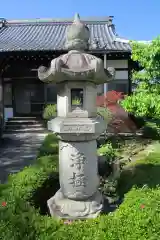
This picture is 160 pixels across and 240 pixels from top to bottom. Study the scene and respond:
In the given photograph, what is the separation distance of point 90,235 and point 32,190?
156 cm

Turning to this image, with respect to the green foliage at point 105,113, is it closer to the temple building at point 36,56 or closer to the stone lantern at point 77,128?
the temple building at point 36,56

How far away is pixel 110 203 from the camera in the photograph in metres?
5.23

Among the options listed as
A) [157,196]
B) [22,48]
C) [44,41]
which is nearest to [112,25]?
[44,41]

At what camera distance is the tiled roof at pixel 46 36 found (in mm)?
13687

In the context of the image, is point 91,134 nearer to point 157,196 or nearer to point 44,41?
point 157,196

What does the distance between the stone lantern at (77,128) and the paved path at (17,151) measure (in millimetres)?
3298

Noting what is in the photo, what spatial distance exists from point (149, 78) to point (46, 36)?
38.6ft

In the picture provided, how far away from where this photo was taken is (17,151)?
11008 mm

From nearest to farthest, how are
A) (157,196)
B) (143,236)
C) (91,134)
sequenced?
(143,236)
(157,196)
(91,134)

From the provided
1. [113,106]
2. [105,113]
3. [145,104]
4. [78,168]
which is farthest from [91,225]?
[113,106]

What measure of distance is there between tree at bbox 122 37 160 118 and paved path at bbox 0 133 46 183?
4114 mm

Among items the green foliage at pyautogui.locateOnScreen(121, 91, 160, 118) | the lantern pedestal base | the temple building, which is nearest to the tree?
the green foliage at pyautogui.locateOnScreen(121, 91, 160, 118)

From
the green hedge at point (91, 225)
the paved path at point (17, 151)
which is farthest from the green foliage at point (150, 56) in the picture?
the paved path at point (17, 151)

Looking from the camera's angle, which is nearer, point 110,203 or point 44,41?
point 110,203
